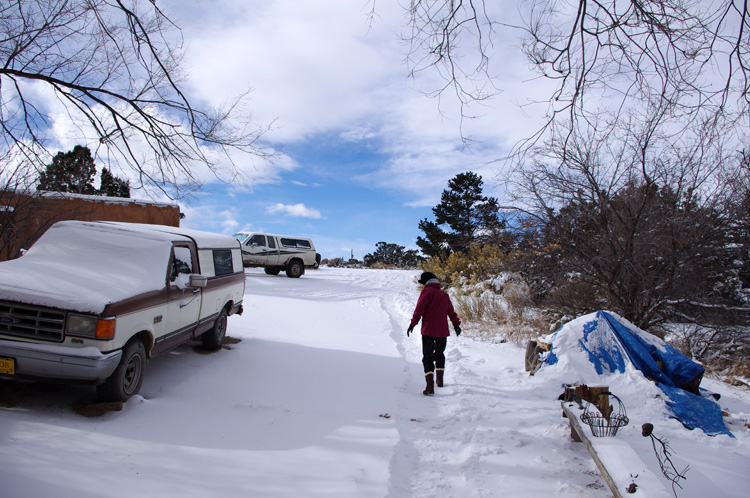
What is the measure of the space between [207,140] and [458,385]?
17.3 ft

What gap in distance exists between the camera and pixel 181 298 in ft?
18.1

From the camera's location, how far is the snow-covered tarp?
4926 mm

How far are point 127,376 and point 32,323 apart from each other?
1006 mm

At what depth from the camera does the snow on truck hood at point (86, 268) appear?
4.01 metres

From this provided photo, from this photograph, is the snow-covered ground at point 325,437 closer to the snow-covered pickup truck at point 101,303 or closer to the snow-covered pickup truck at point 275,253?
the snow-covered pickup truck at point 101,303

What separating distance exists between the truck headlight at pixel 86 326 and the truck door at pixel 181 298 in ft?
3.40

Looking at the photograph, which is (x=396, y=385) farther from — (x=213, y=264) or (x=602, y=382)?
(x=213, y=264)

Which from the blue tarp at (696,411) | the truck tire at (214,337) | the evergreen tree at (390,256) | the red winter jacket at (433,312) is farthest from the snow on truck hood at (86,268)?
the evergreen tree at (390,256)

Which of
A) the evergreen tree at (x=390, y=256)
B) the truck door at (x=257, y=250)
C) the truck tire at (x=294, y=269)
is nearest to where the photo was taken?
the truck door at (x=257, y=250)

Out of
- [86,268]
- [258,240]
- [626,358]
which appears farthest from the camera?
[258,240]

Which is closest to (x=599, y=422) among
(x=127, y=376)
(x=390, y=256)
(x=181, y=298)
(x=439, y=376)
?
(x=439, y=376)

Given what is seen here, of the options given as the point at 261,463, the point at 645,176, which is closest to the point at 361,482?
the point at 261,463

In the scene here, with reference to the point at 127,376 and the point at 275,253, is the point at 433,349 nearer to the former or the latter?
the point at 127,376

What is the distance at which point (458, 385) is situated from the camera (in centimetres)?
619
